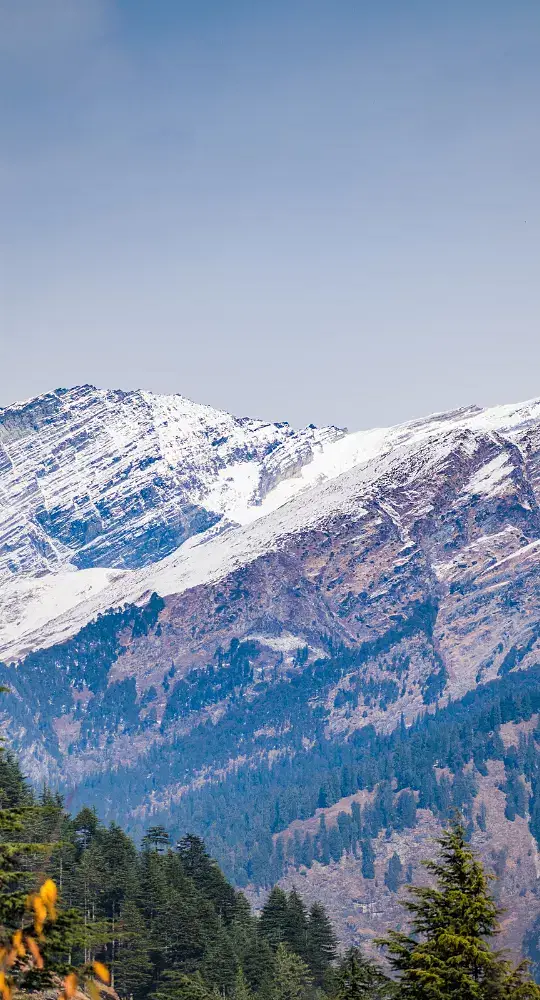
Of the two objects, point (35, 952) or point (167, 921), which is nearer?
point (35, 952)

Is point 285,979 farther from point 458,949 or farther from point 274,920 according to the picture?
→ point 458,949

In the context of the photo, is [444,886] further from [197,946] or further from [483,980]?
[197,946]

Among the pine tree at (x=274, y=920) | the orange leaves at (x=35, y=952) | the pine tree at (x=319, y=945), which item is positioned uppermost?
the orange leaves at (x=35, y=952)

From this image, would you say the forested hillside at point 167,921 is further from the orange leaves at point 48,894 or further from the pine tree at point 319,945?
the orange leaves at point 48,894

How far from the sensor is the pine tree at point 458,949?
112ft

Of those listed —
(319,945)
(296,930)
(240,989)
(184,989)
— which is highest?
(184,989)

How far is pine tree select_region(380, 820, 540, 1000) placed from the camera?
34094 millimetres

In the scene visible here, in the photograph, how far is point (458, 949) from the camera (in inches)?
1372

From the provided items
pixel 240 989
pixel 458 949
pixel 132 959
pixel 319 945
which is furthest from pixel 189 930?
pixel 458 949

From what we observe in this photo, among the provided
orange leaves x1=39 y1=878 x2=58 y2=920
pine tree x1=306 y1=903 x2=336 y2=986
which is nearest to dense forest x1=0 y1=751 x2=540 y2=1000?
orange leaves x1=39 y1=878 x2=58 y2=920

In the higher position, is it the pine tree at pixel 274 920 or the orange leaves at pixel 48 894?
the orange leaves at pixel 48 894

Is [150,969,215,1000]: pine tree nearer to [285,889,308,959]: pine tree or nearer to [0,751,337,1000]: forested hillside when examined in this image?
[0,751,337,1000]: forested hillside

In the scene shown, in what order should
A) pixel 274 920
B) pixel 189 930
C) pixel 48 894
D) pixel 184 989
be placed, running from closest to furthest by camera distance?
pixel 48 894 → pixel 184 989 → pixel 189 930 → pixel 274 920

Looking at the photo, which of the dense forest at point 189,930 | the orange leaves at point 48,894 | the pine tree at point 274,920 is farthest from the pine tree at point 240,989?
the orange leaves at point 48,894
